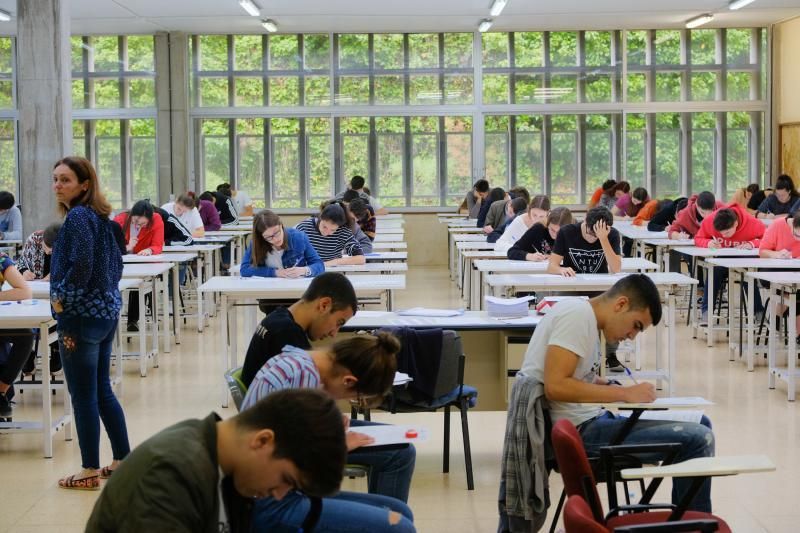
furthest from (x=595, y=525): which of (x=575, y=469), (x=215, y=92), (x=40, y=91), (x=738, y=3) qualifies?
(x=215, y=92)

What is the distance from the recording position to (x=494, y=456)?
6000mm

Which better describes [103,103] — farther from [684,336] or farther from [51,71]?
[684,336]

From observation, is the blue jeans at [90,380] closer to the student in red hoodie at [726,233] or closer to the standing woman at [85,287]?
the standing woman at [85,287]

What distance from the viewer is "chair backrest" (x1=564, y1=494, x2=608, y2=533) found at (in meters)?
2.82

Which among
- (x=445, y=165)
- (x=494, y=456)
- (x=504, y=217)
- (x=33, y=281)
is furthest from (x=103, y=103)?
(x=494, y=456)

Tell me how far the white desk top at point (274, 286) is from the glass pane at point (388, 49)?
11.0 m

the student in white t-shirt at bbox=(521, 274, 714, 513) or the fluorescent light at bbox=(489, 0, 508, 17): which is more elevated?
the fluorescent light at bbox=(489, 0, 508, 17)

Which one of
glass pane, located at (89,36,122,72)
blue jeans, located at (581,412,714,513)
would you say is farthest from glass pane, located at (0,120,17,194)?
blue jeans, located at (581,412,714,513)

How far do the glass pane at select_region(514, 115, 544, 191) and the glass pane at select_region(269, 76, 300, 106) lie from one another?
3530mm

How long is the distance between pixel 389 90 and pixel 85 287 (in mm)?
13626

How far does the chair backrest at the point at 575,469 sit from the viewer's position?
321 centimetres

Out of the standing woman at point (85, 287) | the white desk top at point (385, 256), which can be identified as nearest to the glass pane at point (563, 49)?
the white desk top at point (385, 256)

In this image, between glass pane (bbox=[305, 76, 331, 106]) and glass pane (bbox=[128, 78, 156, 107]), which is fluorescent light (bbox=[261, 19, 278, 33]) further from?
glass pane (bbox=[128, 78, 156, 107])

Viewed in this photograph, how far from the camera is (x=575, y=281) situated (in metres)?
7.56
